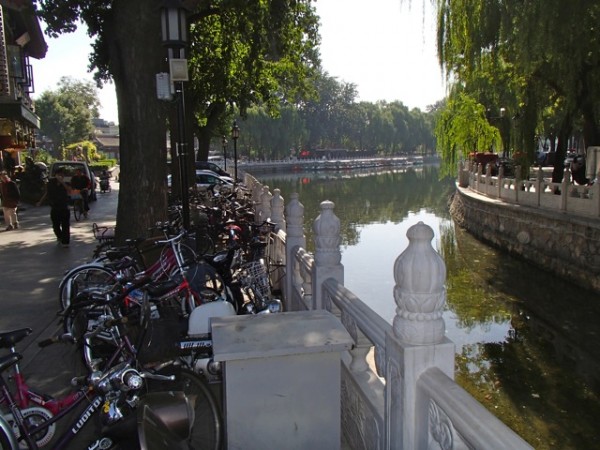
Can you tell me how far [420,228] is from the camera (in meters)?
2.29

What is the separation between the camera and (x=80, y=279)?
19.7ft

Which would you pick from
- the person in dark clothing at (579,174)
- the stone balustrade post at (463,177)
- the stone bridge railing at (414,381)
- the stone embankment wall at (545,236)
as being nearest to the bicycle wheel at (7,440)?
the stone bridge railing at (414,381)

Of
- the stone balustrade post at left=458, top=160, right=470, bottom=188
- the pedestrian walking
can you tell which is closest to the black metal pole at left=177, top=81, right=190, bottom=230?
the pedestrian walking

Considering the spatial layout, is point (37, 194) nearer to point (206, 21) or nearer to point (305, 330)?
point (206, 21)

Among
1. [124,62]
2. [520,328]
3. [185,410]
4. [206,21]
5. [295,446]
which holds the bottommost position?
[520,328]

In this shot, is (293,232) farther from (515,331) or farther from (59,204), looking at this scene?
(59,204)

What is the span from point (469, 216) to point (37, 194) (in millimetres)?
16571

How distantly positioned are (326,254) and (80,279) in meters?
3.08

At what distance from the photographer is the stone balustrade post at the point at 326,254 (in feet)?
14.7

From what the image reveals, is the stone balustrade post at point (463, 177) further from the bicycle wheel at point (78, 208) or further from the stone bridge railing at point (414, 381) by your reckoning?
the stone bridge railing at point (414, 381)

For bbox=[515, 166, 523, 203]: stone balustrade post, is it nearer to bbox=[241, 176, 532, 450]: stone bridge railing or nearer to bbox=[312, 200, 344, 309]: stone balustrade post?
bbox=[312, 200, 344, 309]: stone balustrade post

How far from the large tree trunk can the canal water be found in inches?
198

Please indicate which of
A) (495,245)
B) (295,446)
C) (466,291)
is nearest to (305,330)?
(295,446)

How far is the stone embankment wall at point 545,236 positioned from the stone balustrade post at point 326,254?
31.3 ft
